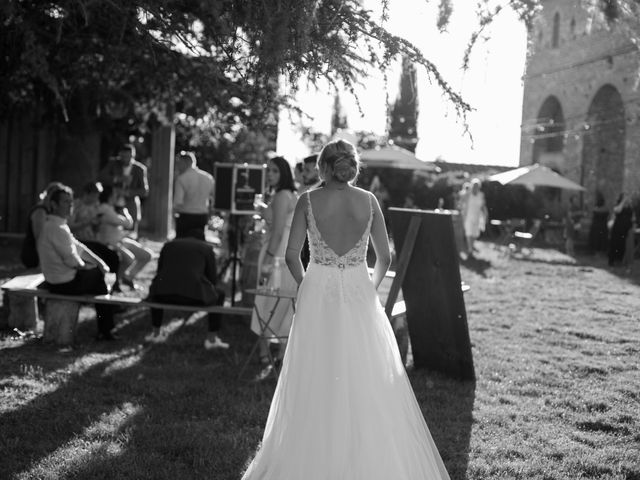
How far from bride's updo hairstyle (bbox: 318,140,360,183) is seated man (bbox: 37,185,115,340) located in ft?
12.7

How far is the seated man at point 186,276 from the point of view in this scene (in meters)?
7.62

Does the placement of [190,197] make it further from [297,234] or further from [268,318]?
[297,234]

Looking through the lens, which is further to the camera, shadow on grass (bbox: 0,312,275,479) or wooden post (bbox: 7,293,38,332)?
wooden post (bbox: 7,293,38,332)

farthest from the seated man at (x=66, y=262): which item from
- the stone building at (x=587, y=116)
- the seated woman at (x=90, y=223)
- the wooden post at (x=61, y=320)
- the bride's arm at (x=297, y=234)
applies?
the stone building at (x=587, y=116)

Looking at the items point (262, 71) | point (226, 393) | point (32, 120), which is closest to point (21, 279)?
point (226, 393)

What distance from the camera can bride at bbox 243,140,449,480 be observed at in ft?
13.2

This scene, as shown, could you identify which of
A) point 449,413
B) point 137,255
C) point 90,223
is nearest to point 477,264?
point 137,255

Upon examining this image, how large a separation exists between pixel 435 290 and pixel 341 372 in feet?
A: 8.78

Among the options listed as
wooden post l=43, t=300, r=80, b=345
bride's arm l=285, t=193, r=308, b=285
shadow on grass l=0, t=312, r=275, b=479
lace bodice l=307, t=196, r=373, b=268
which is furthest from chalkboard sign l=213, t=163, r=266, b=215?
lace bodice l=307, t=196, r=373, b=268

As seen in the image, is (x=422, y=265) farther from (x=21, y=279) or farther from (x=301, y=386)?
(x=21, y=279)

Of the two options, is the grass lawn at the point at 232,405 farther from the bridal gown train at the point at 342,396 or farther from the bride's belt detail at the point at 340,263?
the bride's belt detail at the point at 340,263

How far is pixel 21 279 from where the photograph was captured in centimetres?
881

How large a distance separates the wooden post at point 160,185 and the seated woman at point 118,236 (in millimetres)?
8846

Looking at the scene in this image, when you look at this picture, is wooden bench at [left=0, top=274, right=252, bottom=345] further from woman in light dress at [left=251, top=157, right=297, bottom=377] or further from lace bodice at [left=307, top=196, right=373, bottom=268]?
lace bodice at [left=307, top=196, right=373, bottom=268]
